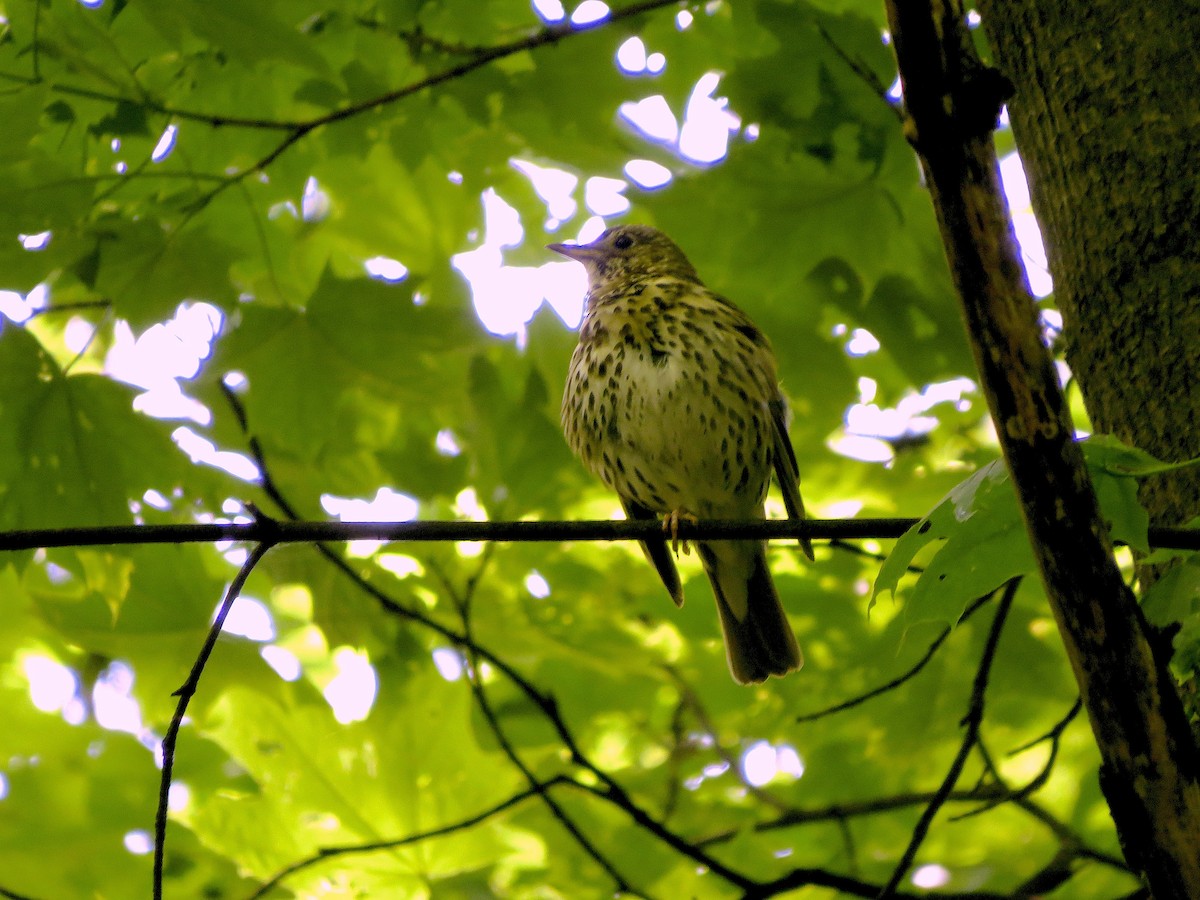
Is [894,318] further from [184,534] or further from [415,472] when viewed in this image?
[184,534]

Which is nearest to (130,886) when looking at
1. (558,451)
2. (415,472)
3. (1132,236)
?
(415,472)

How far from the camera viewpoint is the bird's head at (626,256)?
4930mm

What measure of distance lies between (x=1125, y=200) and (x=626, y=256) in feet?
9.51

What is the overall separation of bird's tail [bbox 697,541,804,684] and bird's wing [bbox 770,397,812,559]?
0.22m

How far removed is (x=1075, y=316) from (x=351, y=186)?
2656mm

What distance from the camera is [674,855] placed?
13.6 feet

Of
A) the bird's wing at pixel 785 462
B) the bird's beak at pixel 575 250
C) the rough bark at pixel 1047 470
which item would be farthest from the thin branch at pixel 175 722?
the bird's beak at pixel 575 250

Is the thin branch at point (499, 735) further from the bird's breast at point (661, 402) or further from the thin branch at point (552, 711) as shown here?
the bird's breast at point (661, 402)

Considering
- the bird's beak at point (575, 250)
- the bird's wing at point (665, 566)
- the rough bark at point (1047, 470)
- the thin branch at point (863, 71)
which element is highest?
the bird's beak at point (575, 250)

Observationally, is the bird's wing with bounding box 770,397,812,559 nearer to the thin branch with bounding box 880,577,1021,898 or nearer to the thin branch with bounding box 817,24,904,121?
the thin branch with bounding box 880,577,1021,898

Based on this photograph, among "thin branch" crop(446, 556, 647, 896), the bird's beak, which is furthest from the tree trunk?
the bird's beak

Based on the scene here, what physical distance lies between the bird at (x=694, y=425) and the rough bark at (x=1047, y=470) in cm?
274

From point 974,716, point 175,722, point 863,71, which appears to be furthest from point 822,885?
point 863,71

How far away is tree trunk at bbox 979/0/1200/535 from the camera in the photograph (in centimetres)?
217
